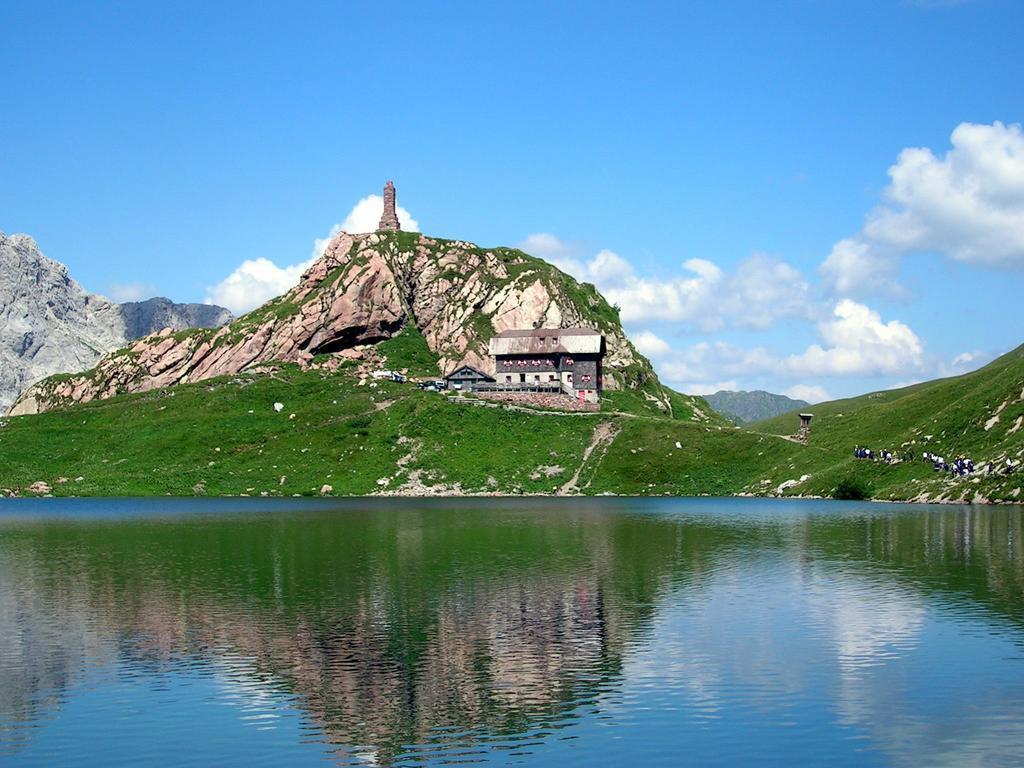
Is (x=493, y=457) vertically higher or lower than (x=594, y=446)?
lower

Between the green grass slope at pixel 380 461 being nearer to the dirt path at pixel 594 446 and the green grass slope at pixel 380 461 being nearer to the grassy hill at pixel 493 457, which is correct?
the grassy hill at pixel 493 457

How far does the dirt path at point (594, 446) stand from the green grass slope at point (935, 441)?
3554 centimetres

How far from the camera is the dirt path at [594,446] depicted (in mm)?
178375

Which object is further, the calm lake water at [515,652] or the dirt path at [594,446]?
the dirt path at [594,446]

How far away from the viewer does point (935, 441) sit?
15688 centimetres

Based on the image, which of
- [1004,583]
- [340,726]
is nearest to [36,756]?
[340,726]

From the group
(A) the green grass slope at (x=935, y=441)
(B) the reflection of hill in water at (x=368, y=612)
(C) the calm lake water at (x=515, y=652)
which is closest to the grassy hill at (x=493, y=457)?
(A) the green grass slope at (x=935, y=441)

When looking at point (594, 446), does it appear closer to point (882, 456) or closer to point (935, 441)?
point (882, 456)

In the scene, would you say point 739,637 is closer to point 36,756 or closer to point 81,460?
point 36,756

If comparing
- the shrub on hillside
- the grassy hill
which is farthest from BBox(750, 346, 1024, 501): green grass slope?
the shrub on hillside

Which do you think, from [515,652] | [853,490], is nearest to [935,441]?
[853,490]

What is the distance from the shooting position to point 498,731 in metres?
35.1

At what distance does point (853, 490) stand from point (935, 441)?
1483cm

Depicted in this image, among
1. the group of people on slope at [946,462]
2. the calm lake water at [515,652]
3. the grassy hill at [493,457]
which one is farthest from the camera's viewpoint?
the grassy hill at [493,457]
